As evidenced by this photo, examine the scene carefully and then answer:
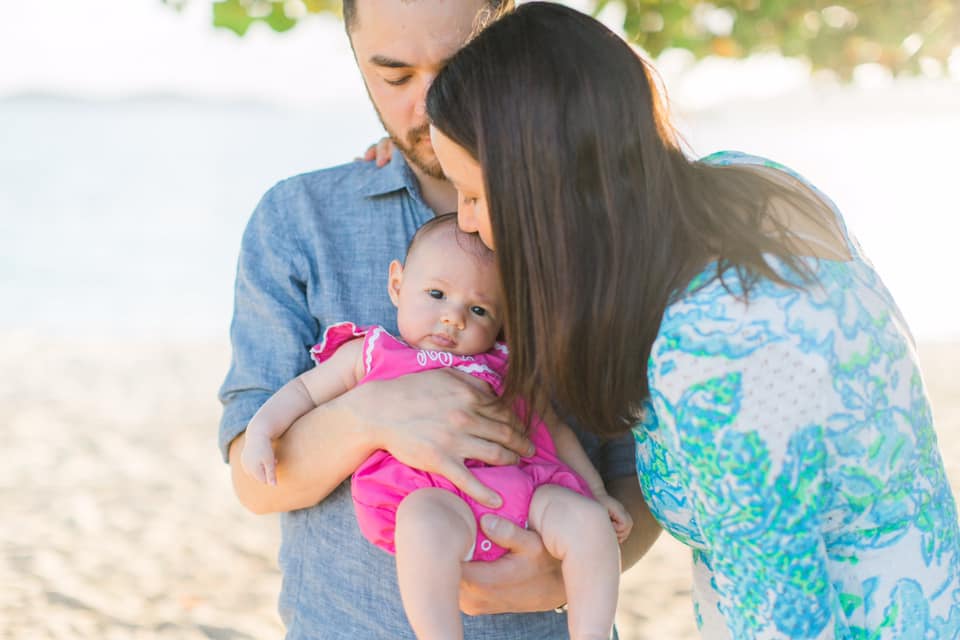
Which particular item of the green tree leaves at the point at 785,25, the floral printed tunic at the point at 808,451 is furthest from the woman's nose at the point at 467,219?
the green tree leaves at the point at 785,25

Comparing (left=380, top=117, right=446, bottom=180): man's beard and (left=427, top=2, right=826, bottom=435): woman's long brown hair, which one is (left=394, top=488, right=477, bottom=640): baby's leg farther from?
(left=380, top=117, right=446, bottom=180): man's beard

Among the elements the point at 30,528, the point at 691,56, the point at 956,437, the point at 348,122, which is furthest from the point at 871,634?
the point at 348,122

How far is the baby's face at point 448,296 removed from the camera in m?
2.35

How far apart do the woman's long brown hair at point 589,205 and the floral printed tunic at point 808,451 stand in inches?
3.0

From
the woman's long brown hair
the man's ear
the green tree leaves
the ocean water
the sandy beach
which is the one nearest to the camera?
the woman's long brown hair

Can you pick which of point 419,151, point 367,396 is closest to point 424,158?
point 419,151

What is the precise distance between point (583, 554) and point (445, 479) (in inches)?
12.4

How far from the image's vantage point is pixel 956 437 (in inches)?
288

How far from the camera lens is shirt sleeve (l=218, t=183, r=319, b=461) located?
7.91 feet

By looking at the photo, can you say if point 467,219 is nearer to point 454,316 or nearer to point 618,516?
point 454,316

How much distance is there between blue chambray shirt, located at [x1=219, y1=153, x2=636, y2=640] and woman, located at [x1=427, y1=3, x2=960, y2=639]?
58 centimetres

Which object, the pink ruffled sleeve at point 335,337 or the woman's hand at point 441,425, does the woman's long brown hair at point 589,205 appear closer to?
the woman's hand at point 441,425

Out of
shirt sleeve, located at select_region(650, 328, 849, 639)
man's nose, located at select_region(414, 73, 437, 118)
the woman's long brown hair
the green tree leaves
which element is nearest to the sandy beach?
the green tree leaves

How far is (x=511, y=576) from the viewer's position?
2.06 m
